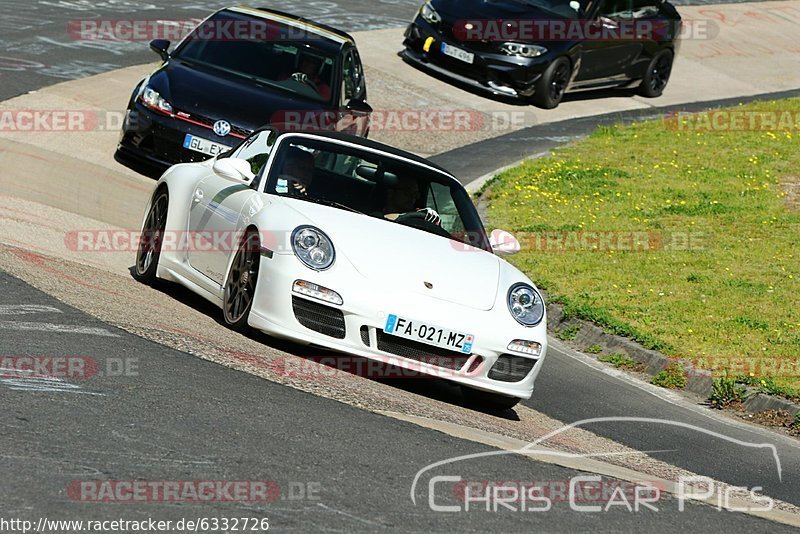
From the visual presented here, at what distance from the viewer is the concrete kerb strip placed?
6.47 metres

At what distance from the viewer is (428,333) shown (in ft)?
25.3

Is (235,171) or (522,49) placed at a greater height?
(235,171)

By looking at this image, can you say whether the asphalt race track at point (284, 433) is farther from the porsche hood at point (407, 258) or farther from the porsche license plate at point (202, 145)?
the porsche license plate at point (202, 145)

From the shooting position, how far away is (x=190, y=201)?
948 cm

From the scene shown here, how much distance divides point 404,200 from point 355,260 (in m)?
1.29

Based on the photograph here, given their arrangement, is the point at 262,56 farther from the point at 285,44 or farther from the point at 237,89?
the point at 237,89

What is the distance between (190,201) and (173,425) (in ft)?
12.6

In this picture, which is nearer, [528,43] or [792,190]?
[792,190]

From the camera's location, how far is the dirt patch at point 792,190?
1589 cm

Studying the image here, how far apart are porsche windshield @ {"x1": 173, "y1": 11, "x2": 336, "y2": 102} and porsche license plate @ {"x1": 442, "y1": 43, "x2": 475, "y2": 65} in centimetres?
606

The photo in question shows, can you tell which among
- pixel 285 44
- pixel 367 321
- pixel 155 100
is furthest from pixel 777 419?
pixel 285 44

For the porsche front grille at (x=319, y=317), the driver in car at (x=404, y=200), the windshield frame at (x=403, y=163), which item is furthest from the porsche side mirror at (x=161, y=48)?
the porsche front grille at (x=319, y=317)

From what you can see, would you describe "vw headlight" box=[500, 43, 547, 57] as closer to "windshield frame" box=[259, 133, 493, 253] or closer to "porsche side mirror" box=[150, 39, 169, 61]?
"porsche side mirror" box=[150, 39, 169, 61]

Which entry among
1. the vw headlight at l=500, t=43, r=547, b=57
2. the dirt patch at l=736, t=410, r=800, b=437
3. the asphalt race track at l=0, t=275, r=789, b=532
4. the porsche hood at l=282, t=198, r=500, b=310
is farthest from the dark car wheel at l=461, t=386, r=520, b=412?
the vw headlight at l=500, t=43, r=547, b=57
